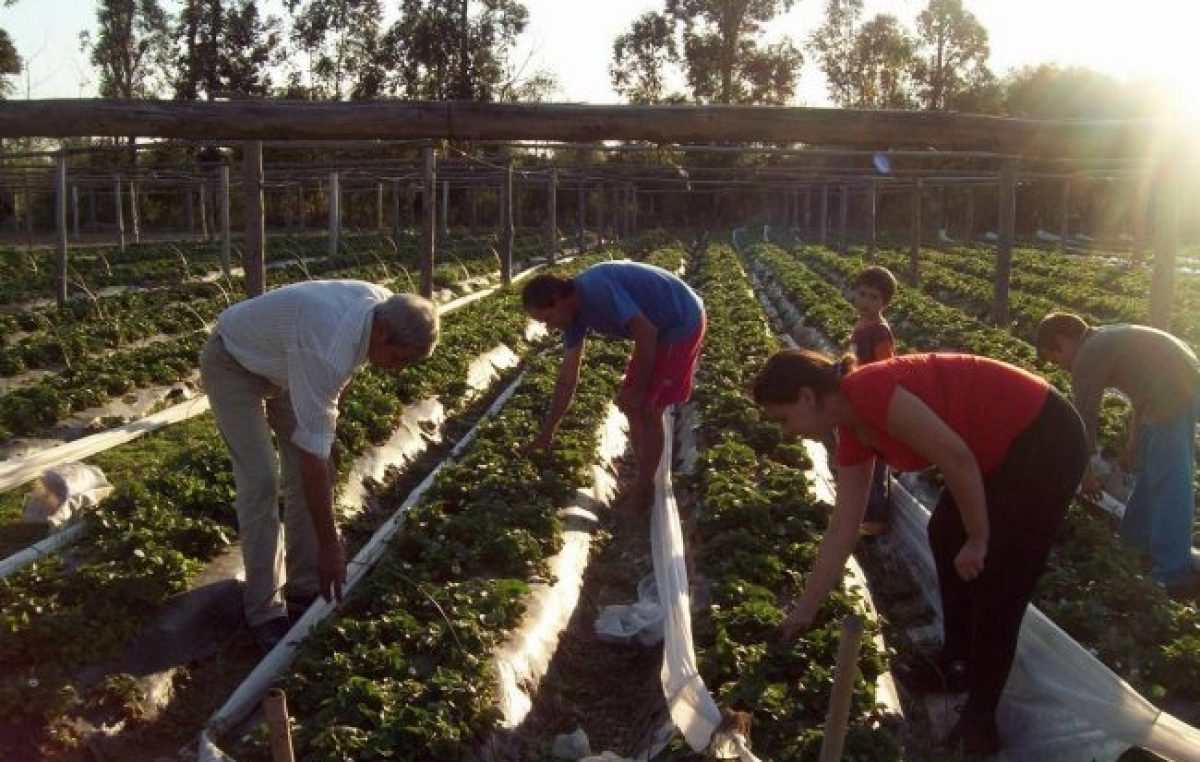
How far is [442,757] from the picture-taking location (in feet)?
→ 14.9

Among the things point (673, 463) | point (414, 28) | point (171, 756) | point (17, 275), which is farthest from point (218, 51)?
point (171, 756)

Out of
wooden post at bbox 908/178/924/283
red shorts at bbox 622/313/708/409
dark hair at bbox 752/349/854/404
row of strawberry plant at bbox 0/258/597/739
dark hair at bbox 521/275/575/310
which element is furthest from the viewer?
wooden post at bbox 908/178/924/283

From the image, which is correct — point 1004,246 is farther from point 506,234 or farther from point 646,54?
point 646,54

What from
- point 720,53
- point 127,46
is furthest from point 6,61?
point 720,53

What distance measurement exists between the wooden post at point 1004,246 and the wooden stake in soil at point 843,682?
13393mm

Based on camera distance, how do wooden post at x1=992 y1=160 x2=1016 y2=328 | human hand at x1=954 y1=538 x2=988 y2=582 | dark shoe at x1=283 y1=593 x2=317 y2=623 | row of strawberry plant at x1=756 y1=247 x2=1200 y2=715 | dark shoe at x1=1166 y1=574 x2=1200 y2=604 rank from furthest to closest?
wooden post at x1=992 y1=160 x2=1016 y2=328 → dark shoe at x1=1166 y1=574 x2=1200 y2=604 → dark shoe at x1=283 y1=593 x2=317 y2=623 → row of strawberry plant at x1=756 y1=247 x2=1200 y2=715 → human hand at x1=954 y1=538 x2=988 y2=582

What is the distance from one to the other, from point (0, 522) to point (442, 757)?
4.68 m

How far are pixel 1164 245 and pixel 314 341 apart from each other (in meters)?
6.01

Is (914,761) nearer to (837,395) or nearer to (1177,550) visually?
(837,395)

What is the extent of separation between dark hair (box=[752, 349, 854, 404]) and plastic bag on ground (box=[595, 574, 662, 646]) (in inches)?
93.8

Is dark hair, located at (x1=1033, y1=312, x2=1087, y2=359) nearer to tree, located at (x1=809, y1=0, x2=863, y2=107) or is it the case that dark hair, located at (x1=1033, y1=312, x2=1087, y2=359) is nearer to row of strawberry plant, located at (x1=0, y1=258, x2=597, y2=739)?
row of strawberry plant, located at (x1=0, y1=258, x2=597, y2=739)

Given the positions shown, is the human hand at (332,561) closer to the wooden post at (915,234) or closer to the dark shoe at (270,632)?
the dark shoe at (270,632)

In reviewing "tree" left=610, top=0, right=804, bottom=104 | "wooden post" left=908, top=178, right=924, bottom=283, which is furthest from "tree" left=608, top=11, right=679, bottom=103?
"wooden post" left=908, top=178, right=924, bottom=283

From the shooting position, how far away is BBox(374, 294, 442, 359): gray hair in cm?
483
